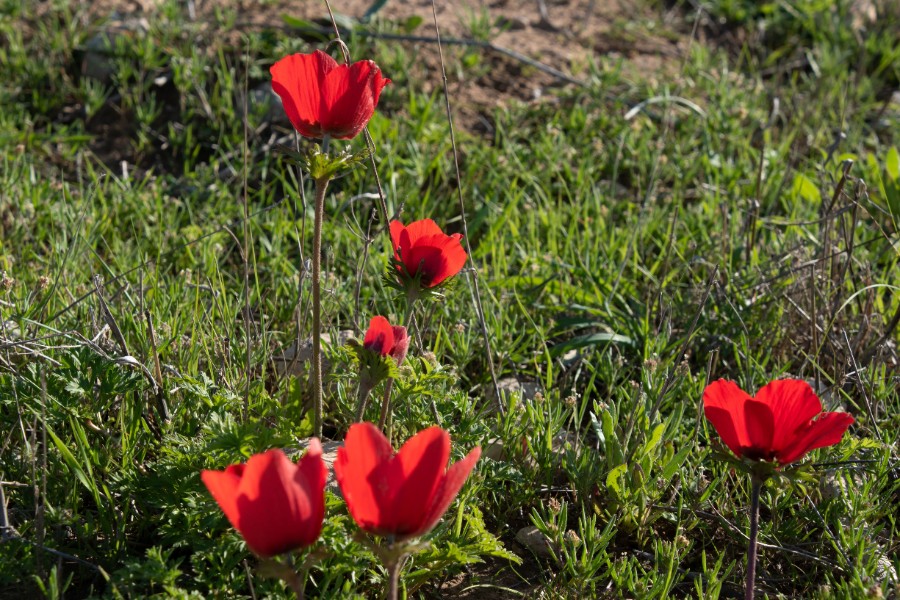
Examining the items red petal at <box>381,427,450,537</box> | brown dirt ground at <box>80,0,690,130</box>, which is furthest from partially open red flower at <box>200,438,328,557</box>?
brown dirt ground at <box>80,0,690,130</box>

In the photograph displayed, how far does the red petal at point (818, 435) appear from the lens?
1574 mm

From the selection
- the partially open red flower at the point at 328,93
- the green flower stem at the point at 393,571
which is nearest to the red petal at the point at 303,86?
the partially open red flower at the point at 328,93

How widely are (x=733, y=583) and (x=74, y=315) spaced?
1665mm

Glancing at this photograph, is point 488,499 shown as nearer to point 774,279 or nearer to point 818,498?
point 818,498

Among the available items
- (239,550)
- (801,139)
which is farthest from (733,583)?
(801,139)

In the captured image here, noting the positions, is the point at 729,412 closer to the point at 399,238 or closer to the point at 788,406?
the point at 788,406

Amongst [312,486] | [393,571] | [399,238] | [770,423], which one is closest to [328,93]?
[399,238]

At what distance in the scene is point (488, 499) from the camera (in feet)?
6.97

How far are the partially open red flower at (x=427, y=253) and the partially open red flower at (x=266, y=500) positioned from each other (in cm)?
56

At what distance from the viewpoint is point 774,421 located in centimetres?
159

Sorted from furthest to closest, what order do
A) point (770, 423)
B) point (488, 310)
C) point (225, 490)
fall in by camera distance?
point (488, 310) < point (770, 423) < point (225, 490)

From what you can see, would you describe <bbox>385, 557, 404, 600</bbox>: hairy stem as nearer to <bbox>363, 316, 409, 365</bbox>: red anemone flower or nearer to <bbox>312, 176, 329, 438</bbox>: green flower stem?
<bbox>363, 316, 409, 365</bbox>: red anemone flower

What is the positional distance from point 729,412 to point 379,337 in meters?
0.63

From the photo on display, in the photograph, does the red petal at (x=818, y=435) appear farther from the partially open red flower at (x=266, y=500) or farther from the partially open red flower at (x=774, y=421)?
the partially open red flower at (x=266, y=500)
